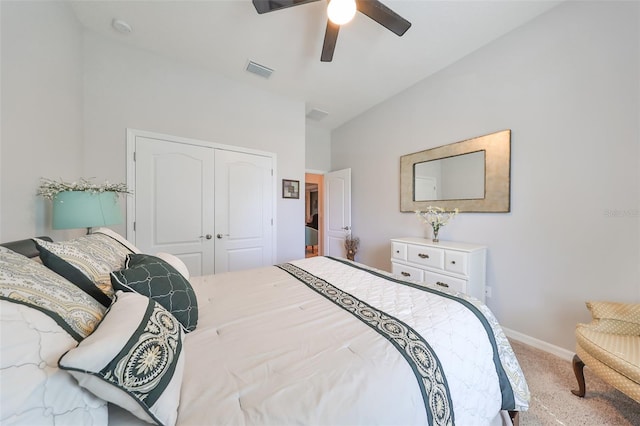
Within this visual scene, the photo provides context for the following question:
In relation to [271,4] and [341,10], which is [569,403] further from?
[271,4]

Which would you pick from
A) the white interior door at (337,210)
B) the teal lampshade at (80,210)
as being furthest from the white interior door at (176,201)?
the white interior door at (337,210)

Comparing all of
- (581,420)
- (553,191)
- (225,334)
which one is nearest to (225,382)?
(225,334)

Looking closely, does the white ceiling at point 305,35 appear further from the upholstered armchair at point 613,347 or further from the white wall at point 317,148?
the upholstered armchair at point 613,347

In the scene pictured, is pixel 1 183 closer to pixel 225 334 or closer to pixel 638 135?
pixel 225 334

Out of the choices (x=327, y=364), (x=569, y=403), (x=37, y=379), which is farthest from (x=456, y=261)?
(x=37, y=379)

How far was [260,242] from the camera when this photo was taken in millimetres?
3143

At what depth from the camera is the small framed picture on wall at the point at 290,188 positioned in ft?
11.0

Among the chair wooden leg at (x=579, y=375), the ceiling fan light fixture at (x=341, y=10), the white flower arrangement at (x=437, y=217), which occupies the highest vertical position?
the ceiling fan light fixture at (x=341, y=10)

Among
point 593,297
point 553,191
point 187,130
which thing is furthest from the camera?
point 187,130

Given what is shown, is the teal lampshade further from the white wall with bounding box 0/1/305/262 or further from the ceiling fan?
the ceiling fan

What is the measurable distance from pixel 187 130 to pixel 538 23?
3656 millimetres

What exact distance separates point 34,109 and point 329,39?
2151 millimetres

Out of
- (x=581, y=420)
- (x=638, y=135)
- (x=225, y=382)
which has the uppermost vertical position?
(x=638, y=135)

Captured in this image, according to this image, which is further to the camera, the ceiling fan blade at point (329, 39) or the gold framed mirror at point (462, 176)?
the gold framed mirror at point (462, 176)
